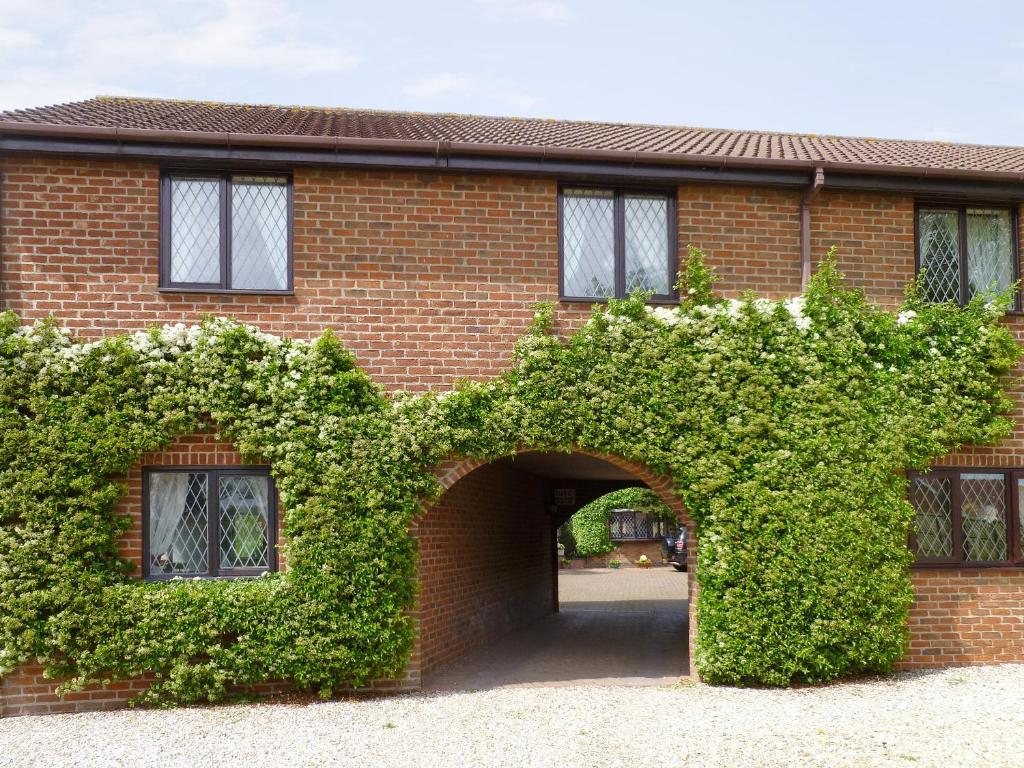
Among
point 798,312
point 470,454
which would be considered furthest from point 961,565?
point 470,454

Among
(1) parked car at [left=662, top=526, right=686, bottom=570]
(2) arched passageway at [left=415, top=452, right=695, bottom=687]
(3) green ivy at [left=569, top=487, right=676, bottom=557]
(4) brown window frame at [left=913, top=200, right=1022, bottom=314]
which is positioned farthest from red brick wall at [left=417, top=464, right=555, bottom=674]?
(1) parked car at [left=662, top=526, right=686, bottom=570]

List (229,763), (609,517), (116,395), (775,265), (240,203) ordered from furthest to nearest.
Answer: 1. (609,517)
2. (775,265)
3. (240,203)
4. (116,395)
5. (229,763)

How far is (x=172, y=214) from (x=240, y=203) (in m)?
0.66

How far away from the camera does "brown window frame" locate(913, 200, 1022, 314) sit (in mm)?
10570

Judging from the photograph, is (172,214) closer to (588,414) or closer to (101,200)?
(101,200)

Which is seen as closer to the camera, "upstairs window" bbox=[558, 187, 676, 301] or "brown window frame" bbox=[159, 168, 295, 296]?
"brown window frame" bbox=[159, 168, 295, 296]

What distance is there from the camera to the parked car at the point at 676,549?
101 feet

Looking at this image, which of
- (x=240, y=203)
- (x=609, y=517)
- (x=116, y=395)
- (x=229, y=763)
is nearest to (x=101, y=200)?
(x=240, y=203)

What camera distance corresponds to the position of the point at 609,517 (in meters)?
32.5

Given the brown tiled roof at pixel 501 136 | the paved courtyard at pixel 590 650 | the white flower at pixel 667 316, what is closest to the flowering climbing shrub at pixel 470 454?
the white flower at pixel 667 316

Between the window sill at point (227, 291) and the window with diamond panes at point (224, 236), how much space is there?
0.02m

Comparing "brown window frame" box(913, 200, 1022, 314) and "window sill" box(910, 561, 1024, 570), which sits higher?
"brown window frame" box(913, 200, 1022, 314)

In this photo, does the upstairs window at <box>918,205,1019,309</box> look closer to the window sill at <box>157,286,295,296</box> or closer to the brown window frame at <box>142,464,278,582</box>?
the window sill at <box>157,286,295,296</box>

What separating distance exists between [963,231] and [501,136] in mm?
5274
